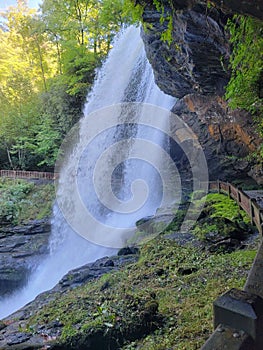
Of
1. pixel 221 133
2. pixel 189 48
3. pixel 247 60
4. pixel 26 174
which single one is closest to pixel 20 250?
pixel 26 174

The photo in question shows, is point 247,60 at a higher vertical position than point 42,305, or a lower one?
higher

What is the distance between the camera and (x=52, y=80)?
22562mm

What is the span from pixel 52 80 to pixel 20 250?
13894mm

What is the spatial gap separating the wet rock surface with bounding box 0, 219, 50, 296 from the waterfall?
0.45 metres

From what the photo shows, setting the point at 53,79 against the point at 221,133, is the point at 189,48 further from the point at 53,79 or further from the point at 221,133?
the point at 53,79

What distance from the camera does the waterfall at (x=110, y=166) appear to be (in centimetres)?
→ 1315

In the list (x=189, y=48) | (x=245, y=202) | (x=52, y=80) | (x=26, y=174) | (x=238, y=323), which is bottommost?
(x=238, y=323)

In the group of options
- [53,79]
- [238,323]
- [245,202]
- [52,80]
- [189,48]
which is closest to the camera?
[238,323]

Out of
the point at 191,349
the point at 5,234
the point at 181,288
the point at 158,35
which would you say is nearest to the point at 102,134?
the point at 5,234

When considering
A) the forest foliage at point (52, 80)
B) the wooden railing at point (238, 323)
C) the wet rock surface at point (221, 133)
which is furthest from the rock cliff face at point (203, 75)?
the forest foliage at point (52, 80)

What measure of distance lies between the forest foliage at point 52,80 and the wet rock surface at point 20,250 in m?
5.98

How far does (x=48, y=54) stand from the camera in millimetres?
25219

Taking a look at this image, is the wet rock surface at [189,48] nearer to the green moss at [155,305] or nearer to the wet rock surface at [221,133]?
the wet rock surface at [221,133]

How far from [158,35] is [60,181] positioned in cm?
1114
